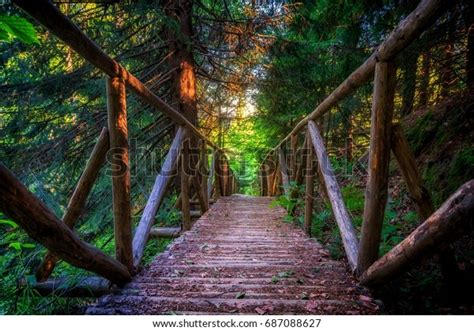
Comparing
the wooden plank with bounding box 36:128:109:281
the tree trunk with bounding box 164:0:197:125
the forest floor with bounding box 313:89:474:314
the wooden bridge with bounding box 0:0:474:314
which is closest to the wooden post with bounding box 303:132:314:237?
the forest floor with bounding box 313:89:474:314

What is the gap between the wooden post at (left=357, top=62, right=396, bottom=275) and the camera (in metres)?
1.59

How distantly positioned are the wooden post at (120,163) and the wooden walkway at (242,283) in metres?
0.25

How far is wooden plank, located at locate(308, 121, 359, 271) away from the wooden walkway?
0.15 m

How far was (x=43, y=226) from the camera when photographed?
1.16 metres

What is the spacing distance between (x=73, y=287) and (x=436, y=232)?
1.83 meters

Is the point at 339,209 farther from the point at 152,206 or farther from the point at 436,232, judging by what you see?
the point at 152,206

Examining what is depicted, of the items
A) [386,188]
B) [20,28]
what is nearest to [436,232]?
[386,188]

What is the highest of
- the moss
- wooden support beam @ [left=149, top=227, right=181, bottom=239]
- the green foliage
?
the green foliage

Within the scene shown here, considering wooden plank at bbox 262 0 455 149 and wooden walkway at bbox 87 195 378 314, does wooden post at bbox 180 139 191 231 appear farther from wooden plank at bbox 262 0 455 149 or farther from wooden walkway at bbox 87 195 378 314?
wooden plank at bbox 262 0 455 149

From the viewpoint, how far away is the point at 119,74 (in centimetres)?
177

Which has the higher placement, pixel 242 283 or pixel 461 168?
pixel 461 168

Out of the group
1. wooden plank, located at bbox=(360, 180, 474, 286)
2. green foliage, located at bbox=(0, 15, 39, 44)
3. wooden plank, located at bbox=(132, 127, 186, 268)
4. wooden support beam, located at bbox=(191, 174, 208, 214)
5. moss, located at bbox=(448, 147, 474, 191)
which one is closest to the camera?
green foliage, located at bbox=(0, 15, 39, 44)

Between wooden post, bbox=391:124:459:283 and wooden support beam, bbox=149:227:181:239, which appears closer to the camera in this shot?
wooden post, bbox=391:124:459:283
